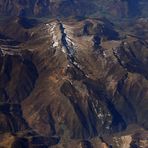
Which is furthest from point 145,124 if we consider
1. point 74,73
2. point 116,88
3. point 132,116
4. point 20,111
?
point 20,111

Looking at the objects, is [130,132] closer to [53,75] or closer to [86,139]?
[86,139]

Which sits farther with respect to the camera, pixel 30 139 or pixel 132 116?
pixel 132 116

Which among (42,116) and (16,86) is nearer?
(42,116)

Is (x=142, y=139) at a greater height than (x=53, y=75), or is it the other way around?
(x=53, y=75)

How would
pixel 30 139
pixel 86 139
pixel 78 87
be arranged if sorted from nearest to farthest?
pixel 30 139 → pixel 86 139 → pixel 78 87

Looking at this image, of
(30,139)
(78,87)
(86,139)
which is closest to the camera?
(30,139)

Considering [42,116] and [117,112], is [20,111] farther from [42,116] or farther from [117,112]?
[117,112]

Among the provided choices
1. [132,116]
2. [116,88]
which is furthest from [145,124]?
[116,88]

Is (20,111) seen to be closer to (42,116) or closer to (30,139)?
(42,116)
